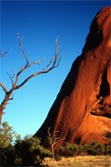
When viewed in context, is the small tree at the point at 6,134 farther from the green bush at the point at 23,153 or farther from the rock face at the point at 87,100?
the rock face at the point at 87,100

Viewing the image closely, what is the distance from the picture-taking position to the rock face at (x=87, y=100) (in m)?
52.9

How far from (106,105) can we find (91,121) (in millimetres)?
4276

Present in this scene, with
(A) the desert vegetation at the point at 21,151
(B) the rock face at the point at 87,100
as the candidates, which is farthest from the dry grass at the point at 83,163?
(B) the rock face at the point at 87,100

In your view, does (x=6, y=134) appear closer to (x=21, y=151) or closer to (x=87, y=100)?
(x=21, y=151)

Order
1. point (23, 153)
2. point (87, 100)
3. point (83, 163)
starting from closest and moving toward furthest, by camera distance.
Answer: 1. point (83, 163)
2. point (23, 153)
3. point (87, 100)

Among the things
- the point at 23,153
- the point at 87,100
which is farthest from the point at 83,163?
the point at 87,100

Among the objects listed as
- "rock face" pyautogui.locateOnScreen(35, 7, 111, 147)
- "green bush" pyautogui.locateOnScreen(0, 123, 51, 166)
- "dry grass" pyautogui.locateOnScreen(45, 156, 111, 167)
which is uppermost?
"rock face" pyautogui.locateOnScreen(35, 7, 111, 147)

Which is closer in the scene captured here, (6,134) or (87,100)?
(6,134)

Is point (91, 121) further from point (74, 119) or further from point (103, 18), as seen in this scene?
point (103, 18)

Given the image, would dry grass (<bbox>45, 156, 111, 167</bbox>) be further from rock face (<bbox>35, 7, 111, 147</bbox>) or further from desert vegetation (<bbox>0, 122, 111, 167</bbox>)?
rock face (<bbox>35, 7, 111, 147</bbox>)

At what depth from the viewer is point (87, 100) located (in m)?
57.4

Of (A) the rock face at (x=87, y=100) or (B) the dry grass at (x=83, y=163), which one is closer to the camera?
(B) the dry grass at (x=83, y=163)

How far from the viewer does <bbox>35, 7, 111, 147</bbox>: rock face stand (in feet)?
173

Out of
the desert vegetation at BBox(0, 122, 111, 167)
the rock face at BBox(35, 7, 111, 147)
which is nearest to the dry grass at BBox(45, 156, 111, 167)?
the desert vegetation at BBox(0, 122, 111, 167)
